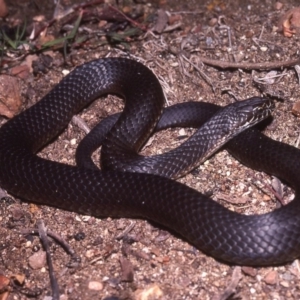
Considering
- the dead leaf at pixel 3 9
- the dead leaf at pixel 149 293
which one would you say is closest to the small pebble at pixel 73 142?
the dead leaf at pixel 149 293

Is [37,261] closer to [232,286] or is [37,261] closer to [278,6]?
[232,286]

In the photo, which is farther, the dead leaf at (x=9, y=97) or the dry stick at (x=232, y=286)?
the dead leaf at (x=9, y=97)

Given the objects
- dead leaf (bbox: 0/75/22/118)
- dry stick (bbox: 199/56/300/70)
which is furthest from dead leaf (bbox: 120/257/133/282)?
dry stick (bbox: 199/56/300/70)

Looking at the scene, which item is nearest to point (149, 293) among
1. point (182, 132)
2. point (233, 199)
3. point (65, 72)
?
point (233, 199)

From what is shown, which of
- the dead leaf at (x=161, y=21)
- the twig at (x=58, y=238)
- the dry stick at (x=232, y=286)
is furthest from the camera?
the dead leaf at (x=161, y=21)

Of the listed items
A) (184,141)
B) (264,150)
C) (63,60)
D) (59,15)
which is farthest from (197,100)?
(59,15)

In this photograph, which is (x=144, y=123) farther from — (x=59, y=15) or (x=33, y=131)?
(x=59, y=15)

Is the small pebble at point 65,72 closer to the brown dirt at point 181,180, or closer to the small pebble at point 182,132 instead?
the brown dirt at point 181,180
